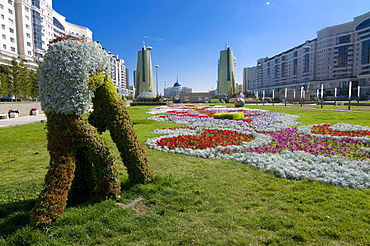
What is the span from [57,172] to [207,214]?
2.75 metres

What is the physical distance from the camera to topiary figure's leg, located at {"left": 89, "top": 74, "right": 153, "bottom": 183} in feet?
15.8

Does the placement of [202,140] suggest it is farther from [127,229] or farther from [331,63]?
[331,63]

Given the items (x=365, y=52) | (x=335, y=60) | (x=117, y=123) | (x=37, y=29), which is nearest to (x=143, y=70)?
(x=37, y=29)

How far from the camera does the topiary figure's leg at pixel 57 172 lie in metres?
3.77

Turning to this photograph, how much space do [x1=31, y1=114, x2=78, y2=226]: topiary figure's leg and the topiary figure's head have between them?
0.68 feet

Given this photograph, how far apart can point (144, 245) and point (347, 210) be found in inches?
145

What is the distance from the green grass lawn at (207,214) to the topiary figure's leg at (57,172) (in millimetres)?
215

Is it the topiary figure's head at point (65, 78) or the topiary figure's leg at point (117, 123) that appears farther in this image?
→ the topiary figure's leg at point (117, 123)

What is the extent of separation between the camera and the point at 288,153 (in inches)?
315

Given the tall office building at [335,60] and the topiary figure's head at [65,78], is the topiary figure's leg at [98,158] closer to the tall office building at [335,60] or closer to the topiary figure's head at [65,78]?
the topiary figure's head at [65,78]

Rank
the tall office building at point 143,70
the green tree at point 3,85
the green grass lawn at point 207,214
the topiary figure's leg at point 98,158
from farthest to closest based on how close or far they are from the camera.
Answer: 1. the tall office building at point 143,70
2. the green tree at point 3,85
3. the topiary figure's leg at point 98,158
4. the green grass lawn at point 207,214

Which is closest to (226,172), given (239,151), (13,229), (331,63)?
(239,151)

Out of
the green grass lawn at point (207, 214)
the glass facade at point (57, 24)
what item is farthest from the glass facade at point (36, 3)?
the green grass lawn at point (207, 214)

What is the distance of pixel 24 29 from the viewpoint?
6531 cm
